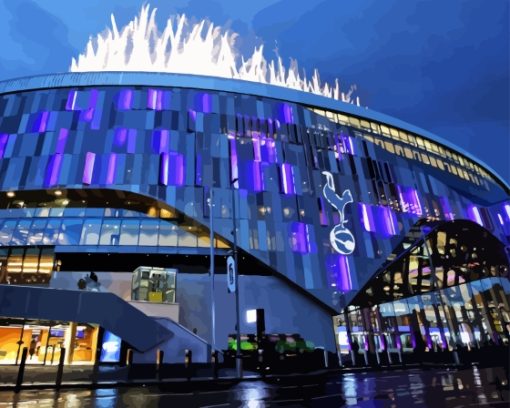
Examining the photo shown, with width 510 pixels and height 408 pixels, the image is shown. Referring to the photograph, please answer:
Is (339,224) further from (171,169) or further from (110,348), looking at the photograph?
(110,348)

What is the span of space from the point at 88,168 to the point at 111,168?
2.19 m

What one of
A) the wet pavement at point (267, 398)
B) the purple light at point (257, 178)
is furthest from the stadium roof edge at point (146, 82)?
the wet pavement at point (267, 398)

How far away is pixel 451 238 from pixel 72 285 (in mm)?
43641

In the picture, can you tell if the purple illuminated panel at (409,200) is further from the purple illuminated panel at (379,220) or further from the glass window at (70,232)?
the glass window at (70,232)

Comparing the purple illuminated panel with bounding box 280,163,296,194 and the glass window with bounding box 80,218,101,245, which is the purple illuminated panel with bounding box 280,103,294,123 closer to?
the purple illuminated panel with bounding box 280,163,296,194

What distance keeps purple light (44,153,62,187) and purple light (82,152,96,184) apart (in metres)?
2.59

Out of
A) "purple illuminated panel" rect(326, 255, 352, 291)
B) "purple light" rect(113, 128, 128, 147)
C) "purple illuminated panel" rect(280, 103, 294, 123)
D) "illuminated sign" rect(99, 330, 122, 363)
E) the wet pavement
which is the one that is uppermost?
"purple illuminated panel" rect(280, 103, 294, 123)

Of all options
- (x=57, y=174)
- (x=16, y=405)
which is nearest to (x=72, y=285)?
(x=57, y=174)

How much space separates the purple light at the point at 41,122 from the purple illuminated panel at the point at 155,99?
10.7 meters

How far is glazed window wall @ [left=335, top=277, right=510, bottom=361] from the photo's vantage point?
134ft

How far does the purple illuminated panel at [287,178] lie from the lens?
4075 cm

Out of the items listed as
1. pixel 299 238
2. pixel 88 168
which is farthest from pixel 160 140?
pixel 299 238

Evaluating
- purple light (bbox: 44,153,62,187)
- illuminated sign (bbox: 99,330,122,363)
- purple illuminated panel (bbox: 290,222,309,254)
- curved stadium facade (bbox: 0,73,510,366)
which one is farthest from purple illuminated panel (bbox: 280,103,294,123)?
illuminated sign (bbox: 99,330,122,363)

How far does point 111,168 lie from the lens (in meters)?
37.4
